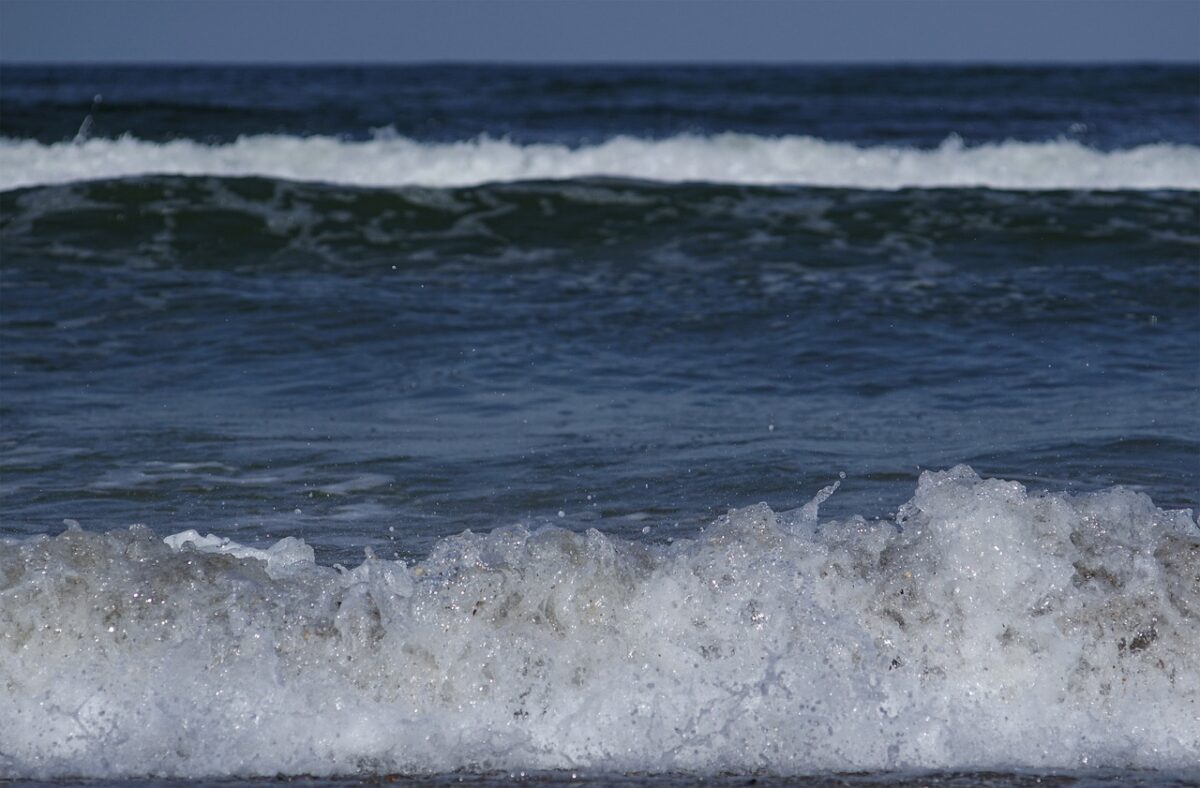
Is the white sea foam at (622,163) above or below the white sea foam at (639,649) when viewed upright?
above

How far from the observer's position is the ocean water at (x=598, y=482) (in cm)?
277

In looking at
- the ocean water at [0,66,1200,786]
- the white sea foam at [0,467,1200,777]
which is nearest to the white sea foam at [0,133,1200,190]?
the ocean water at [0,66,1200,786]

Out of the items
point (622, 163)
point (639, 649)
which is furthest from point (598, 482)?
point (622, 163)

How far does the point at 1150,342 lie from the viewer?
22.2 ft

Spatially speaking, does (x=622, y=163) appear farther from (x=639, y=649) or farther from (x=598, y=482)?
(x=639, y=649)

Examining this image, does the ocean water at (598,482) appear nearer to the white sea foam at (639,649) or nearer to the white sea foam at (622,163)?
the white sea foam at (639,649)

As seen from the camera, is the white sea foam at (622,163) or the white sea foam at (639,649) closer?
the white sea foam at (639,649)

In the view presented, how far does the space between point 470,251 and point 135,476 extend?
202 inches

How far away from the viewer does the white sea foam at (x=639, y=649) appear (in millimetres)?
2725

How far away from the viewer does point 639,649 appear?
2.91m

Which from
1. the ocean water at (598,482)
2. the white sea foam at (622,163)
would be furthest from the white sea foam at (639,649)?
the white sea foam at (622,163)

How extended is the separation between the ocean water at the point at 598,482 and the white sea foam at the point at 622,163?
0.78m

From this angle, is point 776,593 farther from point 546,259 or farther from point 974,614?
point 546,259

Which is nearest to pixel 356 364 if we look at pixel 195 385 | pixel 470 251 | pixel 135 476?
pixel 195 385
